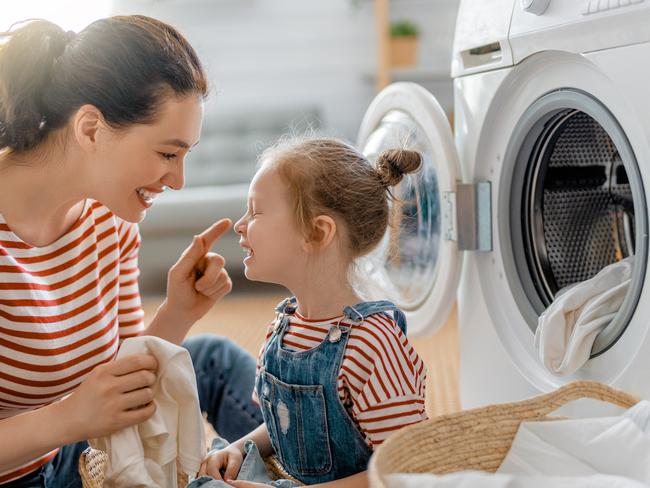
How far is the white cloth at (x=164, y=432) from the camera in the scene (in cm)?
101

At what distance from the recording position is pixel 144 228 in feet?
10.8

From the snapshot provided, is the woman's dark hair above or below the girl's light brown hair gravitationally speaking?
above

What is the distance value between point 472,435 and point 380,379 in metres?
0.17

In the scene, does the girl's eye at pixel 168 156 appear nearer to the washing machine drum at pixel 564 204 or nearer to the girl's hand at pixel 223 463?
the girl's hand at pixel 223 463

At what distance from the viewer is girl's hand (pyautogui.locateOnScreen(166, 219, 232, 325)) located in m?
1.25

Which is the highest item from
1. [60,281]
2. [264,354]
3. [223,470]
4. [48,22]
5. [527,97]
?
[48,22]

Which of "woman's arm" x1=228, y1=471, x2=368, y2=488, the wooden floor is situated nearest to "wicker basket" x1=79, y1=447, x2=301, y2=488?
"woman's arm" x1=228, y1=471, x2=368, y2=488

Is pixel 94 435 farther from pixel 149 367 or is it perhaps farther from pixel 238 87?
pixel 238 87

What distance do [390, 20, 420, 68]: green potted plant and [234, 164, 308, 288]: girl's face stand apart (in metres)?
2.71

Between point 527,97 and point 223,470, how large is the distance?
2.41 ft

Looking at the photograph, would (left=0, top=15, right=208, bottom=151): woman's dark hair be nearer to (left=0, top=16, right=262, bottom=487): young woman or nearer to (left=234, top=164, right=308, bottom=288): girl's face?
(left=0, top=16, right=262, bottom=487): young woman

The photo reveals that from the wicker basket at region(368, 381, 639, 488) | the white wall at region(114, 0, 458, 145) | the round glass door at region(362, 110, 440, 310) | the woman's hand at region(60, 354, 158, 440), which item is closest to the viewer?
the wicker basket at region(368, 381, 639, 488)

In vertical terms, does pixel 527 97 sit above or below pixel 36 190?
above

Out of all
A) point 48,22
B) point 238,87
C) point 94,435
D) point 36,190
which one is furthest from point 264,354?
point 238,87
